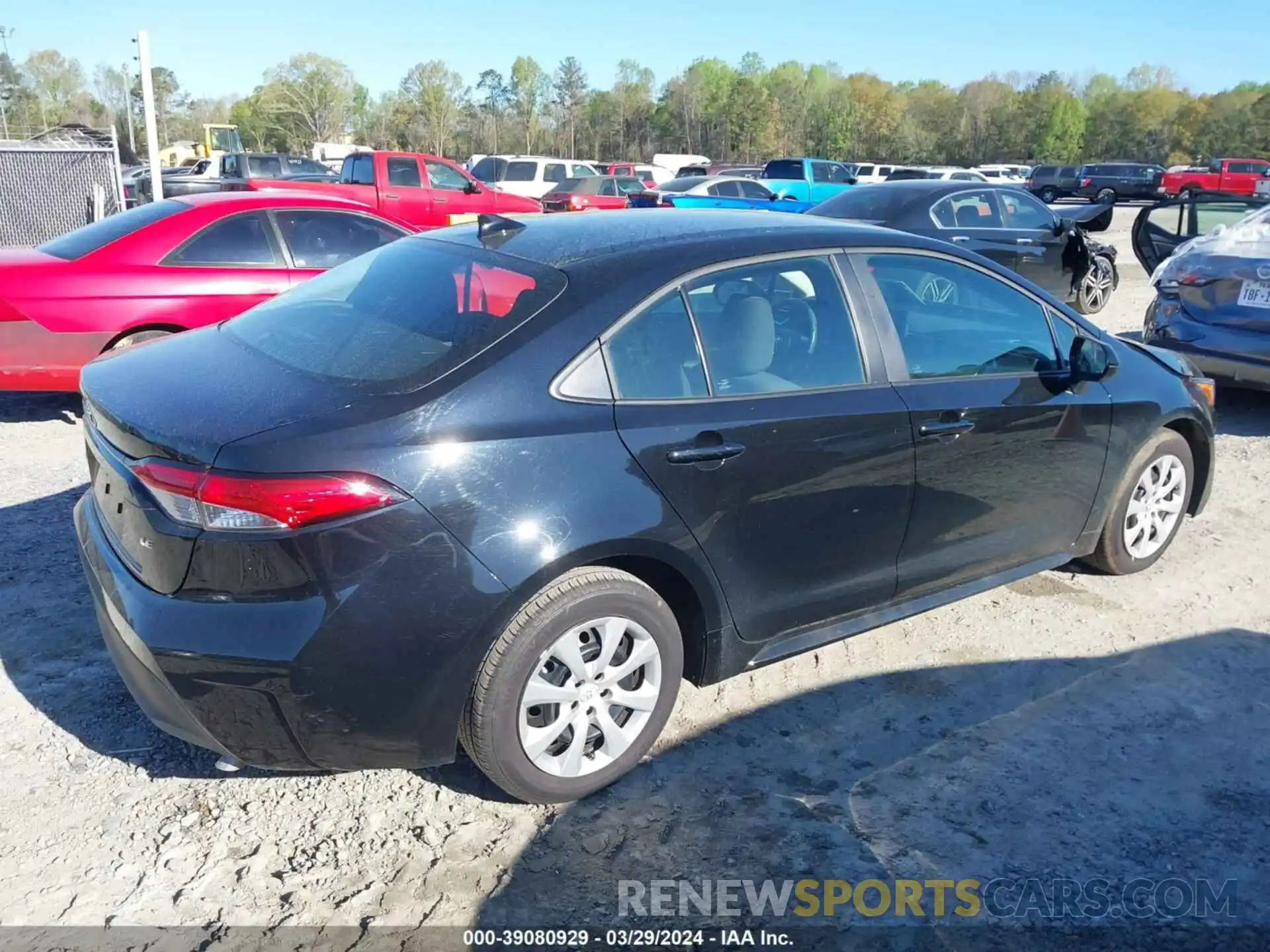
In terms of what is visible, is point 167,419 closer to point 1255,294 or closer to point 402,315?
point 402,315

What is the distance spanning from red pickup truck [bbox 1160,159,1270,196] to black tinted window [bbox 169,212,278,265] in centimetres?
4083

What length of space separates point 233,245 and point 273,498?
4847mm

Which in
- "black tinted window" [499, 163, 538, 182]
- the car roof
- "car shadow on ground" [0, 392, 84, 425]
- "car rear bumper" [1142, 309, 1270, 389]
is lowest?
"car shadow on ground" [0, 392, 84, 425]

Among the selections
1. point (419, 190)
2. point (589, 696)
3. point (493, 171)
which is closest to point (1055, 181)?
point (493, 171)

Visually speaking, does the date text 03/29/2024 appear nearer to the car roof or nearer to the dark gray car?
the car roof

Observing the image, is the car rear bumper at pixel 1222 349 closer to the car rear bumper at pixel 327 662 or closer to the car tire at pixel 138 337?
the car rear bumper at pixel 327 662

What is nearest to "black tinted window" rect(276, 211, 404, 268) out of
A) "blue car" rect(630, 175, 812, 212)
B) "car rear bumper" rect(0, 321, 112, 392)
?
"car rear bumper" rect(0, 321, 112, 392)

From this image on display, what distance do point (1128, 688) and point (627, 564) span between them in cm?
209

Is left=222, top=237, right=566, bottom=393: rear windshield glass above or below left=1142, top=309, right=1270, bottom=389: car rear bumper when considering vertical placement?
above

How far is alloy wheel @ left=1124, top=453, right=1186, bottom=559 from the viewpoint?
4.62 metres

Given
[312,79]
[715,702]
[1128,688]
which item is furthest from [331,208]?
[312,79]

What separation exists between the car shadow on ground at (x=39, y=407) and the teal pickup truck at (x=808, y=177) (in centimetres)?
1690

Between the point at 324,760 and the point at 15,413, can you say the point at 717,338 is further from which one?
the point at 15,413

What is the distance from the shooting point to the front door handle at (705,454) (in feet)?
9.96
